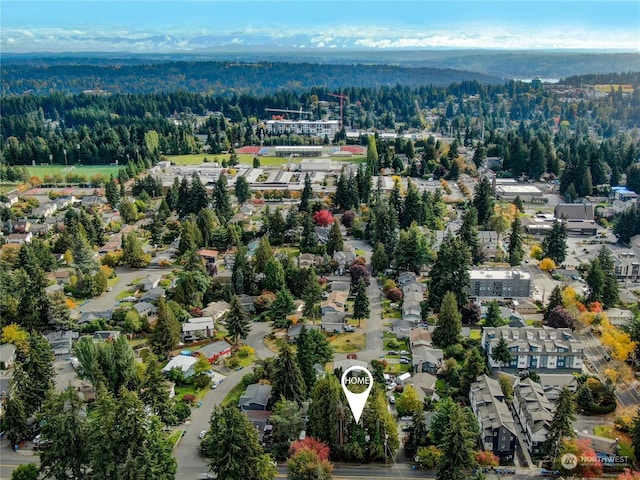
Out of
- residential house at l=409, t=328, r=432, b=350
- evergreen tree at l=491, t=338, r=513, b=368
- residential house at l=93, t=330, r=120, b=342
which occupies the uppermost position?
evergreen tree at l=491, t=338, r=513, b=368

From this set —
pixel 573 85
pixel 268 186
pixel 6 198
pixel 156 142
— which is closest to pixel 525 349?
pixel 268 186

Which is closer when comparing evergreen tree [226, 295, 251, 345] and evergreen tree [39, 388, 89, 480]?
evergreen tree [39, 388, 89, 480]

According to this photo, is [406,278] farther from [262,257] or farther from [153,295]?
[153,295]

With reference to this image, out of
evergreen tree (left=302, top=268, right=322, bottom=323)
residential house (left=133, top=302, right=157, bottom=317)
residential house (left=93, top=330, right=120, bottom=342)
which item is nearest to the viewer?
residential house (left=93, top=330, right=120, bottom=342)

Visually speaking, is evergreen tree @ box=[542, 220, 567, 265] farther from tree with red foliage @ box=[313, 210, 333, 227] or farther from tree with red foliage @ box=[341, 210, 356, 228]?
tree with red foliage @ box=[313, 210, 333, 227]

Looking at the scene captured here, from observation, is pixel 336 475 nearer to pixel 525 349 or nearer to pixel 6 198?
pixel 525 349

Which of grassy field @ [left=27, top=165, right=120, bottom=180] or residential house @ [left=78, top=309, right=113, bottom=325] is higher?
grassy field @ [left=27, top=165, right=120, bottom=180]

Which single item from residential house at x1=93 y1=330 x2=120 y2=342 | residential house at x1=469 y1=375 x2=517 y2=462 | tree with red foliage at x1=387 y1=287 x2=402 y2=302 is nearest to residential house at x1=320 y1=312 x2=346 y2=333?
tree with red foliage at x1=387 y1=287 x2=402 y2=302
